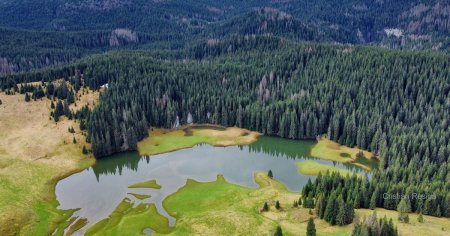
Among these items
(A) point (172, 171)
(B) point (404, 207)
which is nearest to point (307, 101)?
(A) point (172, 171)

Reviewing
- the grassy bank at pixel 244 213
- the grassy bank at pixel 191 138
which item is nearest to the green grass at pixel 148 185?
the grassy bank at pixel 244 213

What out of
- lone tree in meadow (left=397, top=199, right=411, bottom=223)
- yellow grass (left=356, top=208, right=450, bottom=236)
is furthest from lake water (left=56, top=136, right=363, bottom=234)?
lone tree in meadow (left=397, top=199, right=411, bottom=223)

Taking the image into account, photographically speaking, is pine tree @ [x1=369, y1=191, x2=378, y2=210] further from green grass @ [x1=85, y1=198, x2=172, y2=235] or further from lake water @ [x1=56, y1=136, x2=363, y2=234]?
green grass @ [x1=85, y1=198, x2=172, y2=235]

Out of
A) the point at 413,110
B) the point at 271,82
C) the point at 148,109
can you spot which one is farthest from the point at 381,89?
the point at 148,109

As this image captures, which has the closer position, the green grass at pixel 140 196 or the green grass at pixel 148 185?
the green grass at pixel 140 196

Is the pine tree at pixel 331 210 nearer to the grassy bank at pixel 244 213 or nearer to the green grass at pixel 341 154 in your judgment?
the grassy bank at pixel 244 213
